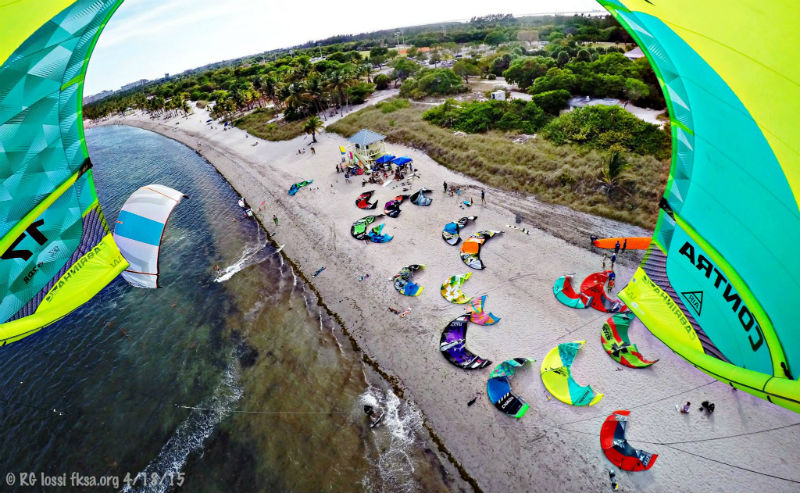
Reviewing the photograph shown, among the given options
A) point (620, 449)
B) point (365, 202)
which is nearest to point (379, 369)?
point (620, 449)

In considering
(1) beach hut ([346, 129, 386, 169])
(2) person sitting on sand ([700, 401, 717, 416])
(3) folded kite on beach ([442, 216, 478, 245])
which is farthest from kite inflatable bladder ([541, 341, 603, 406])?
(1) beach hut ([346, 129, 386, 169])

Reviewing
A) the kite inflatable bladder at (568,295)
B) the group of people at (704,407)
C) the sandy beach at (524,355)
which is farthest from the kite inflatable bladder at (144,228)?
the group of people at (704,407)

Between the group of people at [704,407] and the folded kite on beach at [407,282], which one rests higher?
the folded kite on beach at [407,282]

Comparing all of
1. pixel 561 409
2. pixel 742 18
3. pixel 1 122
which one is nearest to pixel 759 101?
pixel 742 18

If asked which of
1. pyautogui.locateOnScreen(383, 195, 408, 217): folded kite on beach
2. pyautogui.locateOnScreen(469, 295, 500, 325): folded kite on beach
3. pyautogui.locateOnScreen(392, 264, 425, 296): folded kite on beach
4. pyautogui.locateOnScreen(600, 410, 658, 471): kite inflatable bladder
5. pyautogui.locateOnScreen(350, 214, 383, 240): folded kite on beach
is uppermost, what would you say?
pyautogui.locateOnScreen(383, 195, 408, 217): folded kite on beach

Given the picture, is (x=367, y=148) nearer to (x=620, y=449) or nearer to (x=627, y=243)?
(x=627, y=243)

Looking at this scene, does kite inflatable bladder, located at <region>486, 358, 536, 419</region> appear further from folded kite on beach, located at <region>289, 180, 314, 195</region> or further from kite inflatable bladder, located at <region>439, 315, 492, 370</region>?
folded kite on beach, located at <region>289, 180, 314, 195</region>

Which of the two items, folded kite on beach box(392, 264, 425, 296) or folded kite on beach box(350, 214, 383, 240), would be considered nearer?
folded kite on beach box(392, 264, 425, 296)

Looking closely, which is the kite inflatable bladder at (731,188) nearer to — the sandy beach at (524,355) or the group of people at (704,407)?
the sandy beach at (524,355)
